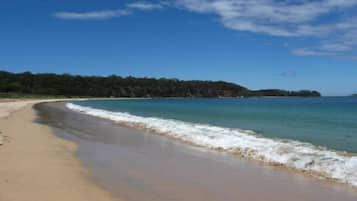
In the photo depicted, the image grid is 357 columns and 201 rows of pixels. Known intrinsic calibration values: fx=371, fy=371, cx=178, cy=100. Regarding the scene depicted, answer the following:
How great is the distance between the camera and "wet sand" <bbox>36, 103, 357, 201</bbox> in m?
7.03

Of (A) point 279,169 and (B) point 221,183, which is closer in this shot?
(B) point 221,183

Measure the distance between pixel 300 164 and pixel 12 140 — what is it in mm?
10242

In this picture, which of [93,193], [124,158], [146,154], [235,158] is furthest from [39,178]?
[235,158]

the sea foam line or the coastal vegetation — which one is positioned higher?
the coastal vegetation

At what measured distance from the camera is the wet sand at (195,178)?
7.03m

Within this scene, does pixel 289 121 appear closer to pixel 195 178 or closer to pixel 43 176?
pixel 195 178

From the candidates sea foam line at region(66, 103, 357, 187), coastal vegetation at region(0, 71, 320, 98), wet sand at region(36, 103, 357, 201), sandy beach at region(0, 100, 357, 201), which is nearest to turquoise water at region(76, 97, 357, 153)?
sea foam line at region(66, 103, 357, 187)

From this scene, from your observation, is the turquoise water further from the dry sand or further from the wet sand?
the dry sand

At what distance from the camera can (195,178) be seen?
840 centimetres

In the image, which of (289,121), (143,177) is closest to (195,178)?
(143,177)

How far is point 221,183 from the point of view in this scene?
7965 mm

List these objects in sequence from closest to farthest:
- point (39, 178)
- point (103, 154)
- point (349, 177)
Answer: point (39, 178)
point (349, 177)
point (103, 154)

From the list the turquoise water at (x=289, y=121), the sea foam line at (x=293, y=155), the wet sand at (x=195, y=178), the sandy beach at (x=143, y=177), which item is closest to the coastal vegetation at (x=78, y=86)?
the turquoise water at (x=289, y=121)

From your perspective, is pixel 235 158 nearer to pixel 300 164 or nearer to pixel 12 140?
pixel 300 164
